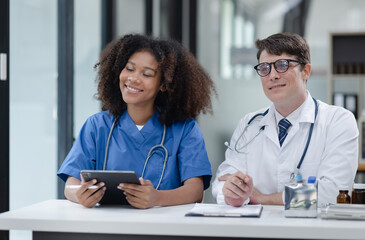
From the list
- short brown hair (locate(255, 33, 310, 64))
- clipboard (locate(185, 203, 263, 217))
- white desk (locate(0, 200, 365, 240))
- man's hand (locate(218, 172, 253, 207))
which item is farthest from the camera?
short brown hair (locate(255, 33, 310, 64))

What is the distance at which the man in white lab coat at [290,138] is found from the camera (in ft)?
6.16

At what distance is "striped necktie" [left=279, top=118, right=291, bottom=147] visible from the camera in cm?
203

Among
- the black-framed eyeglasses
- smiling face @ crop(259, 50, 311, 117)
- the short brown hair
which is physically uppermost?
the short brown hair

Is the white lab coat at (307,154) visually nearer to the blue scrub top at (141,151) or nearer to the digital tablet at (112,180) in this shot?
the blue scrub top at (141,151)

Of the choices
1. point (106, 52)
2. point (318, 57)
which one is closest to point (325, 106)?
point (106, 52)

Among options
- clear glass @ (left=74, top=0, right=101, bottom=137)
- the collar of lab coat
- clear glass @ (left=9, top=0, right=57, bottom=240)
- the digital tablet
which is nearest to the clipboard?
the digital tablet

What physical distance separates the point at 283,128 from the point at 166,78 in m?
0.48

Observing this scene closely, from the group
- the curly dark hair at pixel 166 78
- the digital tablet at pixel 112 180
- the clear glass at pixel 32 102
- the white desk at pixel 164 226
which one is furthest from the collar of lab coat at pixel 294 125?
the clear glass at pixel 32 102

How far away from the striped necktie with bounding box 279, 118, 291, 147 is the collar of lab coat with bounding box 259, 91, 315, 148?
0.02 m

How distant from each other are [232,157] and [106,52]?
0.66m

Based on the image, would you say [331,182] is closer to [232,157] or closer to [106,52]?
[232,157]

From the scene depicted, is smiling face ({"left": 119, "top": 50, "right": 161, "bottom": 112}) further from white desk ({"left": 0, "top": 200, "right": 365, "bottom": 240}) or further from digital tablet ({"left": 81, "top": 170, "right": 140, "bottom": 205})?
white desk ({"left": 0, "top": 200, "right": 365, "bottom": 240})

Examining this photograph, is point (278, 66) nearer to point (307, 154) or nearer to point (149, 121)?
point (307, 154)

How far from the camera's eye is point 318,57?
4531 millimetres
